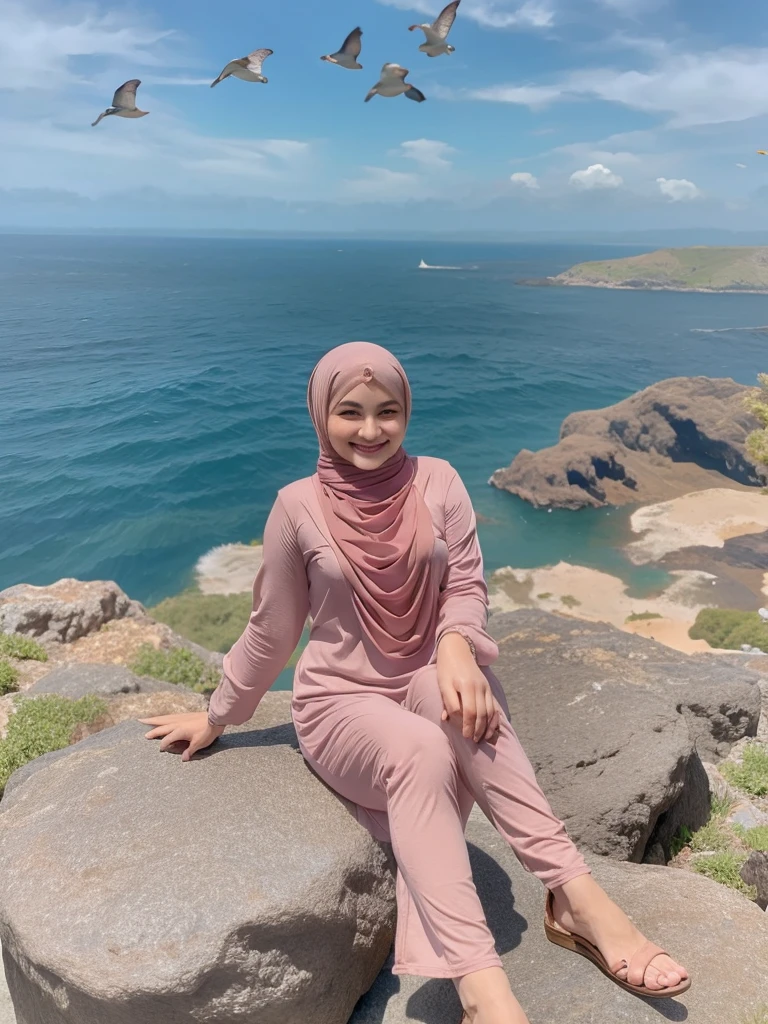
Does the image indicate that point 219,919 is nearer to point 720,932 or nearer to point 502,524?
point 720,932

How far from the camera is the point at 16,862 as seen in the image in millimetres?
2918

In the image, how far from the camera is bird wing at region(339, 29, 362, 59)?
6668 millimetres

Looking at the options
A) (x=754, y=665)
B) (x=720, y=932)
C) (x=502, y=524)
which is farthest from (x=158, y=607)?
(x=720, y=932)

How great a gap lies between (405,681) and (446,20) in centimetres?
708

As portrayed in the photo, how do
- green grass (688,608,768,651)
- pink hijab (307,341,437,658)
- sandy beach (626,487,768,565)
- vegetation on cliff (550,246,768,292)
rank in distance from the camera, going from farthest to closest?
1. vegetation on cliff (550,246,768,292)
2. sandy beach (626,487,768,565)
3. green grass (688,608,768,651)
4. pink hijab (307,341,437,658)

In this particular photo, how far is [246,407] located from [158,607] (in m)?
32.9

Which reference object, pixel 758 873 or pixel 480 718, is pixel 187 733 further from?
pixel 758 873

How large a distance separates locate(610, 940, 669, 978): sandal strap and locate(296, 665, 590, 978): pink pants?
1.03 feet

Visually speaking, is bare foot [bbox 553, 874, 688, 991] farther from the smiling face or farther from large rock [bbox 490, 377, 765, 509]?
large rock [bbox 490, 377, 765, 509]

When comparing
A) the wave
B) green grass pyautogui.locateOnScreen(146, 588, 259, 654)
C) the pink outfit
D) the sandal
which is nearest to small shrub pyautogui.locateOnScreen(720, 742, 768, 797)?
the sandal

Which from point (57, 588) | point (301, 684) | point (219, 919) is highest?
point (301, 684)

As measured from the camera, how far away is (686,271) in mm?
169625

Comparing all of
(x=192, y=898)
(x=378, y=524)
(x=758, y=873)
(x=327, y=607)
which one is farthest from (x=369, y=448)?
(x=758, y=873)

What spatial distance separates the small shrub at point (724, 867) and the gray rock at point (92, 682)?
14.7ft
